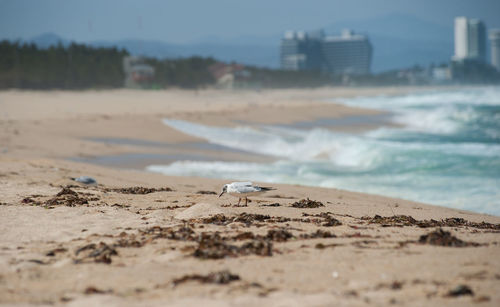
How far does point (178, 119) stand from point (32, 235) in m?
23.8

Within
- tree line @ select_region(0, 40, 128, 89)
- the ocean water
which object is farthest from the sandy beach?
tree line @ select_region(0, 40, 128, 89)

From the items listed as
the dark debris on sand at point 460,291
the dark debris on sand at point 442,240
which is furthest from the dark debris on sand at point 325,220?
the dark debris on sand at point 460,291

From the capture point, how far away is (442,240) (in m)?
5.70

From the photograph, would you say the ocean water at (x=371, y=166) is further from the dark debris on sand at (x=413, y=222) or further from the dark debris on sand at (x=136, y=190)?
the dark debris on sand at (x=136, y=190)

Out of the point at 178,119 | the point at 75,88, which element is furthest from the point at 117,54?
the point at 178,119

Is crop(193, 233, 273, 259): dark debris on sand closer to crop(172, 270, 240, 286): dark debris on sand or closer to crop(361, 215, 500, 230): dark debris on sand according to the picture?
crop(172, 270, 240, 286): dark debris on sand

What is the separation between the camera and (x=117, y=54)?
6956 cm

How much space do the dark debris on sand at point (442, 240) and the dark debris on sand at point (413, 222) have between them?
103 centimetres

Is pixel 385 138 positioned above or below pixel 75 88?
below

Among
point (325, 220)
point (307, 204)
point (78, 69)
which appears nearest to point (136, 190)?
point (307, 204)

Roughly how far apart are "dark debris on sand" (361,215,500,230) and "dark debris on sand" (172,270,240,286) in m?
2.72

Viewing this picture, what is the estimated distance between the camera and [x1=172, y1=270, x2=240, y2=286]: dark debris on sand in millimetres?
4602

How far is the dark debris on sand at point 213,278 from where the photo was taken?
4.60 metres

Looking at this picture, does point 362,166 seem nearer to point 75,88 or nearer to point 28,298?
point 28,298
